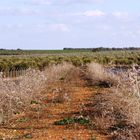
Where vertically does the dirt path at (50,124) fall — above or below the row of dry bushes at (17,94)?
below

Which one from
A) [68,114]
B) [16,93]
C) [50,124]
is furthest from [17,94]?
[50,124]

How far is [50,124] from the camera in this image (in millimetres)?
16859

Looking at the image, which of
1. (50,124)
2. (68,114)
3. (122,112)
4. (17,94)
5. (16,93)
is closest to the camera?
(122,112)

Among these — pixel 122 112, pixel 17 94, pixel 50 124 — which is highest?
pixel 17 94

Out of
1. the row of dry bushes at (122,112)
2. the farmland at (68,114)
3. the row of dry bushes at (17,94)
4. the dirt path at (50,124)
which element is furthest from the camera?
the row of dry bushes at (17,94)

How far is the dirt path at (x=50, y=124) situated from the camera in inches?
586

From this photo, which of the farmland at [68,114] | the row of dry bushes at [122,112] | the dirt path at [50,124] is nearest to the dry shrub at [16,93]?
the farmland at [68,114]

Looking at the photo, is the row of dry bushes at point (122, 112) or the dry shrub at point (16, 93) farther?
the dry shrub at point (16, 93)

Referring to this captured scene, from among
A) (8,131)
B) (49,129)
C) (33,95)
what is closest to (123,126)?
(49,129)

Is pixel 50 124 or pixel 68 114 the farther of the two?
pixel 68 114

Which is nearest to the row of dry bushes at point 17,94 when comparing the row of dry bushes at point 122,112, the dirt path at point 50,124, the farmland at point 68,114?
the farmland at point 68,114

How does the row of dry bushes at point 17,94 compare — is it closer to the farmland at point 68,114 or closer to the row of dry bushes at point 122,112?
the farmland at point 68,114

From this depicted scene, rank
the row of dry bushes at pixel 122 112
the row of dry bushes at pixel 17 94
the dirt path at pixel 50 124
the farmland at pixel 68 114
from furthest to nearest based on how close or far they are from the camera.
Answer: the row of dry bushes at pixel 17 94 < the dirt path at pixel 50 124 < the farmland at pixel 68 114 < the row of dry bushes at pixel 122 112

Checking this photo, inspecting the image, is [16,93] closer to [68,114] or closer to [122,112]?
[68,114]
